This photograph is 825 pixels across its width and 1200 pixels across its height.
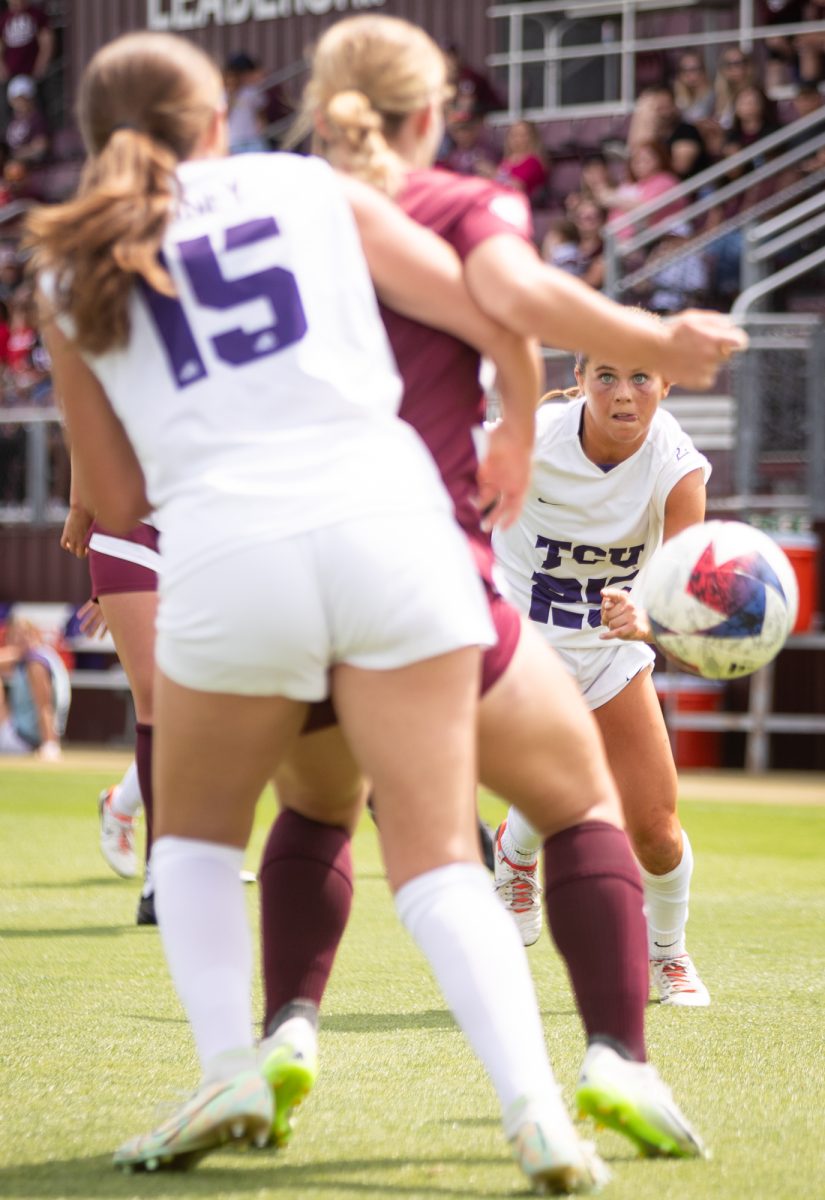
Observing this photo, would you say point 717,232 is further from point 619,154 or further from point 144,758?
point 144,758

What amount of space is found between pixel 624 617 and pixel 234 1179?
1552 mm

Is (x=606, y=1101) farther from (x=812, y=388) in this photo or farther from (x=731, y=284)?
(x=731, y=284)

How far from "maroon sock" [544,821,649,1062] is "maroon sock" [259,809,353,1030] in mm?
460

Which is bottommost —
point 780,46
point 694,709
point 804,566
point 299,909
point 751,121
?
point 694,709

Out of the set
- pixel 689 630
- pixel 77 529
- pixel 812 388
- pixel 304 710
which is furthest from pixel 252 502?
pixel 812 388

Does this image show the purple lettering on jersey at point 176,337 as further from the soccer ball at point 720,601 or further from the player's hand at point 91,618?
the player's hand at point 91,618

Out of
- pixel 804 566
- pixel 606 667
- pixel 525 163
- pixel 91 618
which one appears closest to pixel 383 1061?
pixel 606 667

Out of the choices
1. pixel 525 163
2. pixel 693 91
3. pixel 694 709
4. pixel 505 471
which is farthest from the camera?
pixel 525 163

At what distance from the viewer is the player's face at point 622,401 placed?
4.74m

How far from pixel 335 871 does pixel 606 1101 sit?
703mm

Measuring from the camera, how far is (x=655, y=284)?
1394 centimetres

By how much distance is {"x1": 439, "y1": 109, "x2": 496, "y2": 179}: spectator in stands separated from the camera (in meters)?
17.1

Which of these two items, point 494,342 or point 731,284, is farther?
point 731,284

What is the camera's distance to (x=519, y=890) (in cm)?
546
